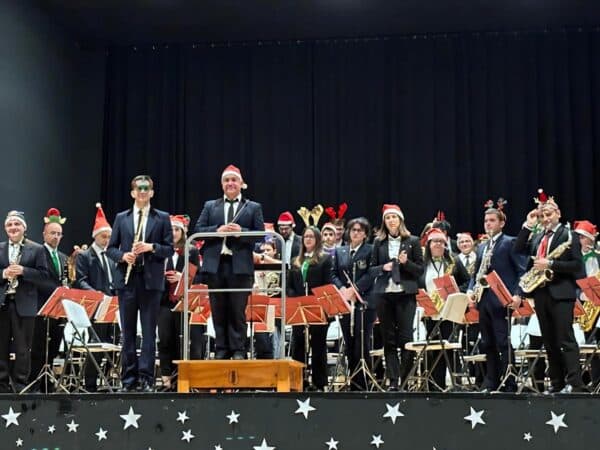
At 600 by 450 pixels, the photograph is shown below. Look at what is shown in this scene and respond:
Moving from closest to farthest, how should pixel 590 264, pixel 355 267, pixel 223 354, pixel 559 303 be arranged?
1. pixel 223 354
2. pixel 559 303
3. pixel 355 267
4. pixel 590 264

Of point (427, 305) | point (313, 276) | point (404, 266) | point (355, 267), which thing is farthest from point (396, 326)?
point (313, 276)

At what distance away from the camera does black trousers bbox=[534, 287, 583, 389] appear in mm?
8312

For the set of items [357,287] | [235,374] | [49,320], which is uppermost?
[357,287]

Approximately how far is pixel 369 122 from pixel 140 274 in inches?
386

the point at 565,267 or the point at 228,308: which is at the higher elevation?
the point at 565,267

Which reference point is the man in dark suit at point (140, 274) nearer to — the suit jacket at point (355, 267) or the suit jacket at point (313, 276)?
the suit jacket at point (313, 276)

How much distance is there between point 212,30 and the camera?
1744 centimetres

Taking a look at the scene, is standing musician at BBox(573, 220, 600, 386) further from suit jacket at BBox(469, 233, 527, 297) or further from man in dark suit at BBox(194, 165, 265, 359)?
man in dark suit at BBox(194, 165, 265, 359)

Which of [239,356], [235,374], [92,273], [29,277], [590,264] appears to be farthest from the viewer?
[590,264]

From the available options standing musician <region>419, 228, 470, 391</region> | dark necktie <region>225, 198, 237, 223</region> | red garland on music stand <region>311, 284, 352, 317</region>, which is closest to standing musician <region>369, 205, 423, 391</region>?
red garland on music stand <region>311, 284, 352, 317</region>

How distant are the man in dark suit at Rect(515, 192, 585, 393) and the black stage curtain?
8288 millimetres

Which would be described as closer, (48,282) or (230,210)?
(230,210)

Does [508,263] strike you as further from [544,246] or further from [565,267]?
[565,267]

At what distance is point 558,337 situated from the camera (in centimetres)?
841
